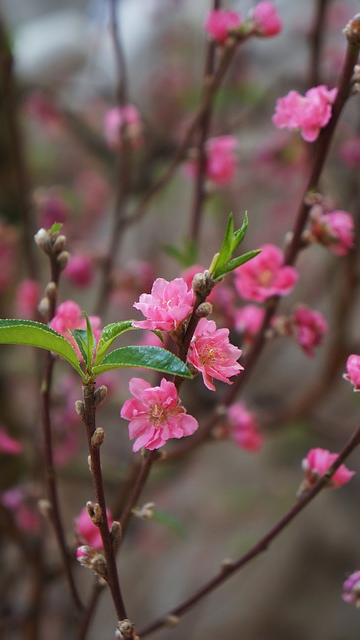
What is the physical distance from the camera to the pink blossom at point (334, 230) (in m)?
0.51

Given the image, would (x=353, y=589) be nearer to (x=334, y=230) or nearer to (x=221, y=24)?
(x=334, y=230)

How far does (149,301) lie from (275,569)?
41.5 inches

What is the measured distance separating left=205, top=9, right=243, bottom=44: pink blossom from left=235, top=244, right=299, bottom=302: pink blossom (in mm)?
246

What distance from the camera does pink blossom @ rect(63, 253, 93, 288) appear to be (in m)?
0.85

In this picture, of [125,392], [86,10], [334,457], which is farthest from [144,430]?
[86,10]

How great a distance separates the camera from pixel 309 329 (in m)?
0.56

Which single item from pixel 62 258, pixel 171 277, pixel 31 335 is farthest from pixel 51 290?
pixel 171 277

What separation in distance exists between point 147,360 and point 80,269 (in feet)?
1.83

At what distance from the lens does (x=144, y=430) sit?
1.19ft

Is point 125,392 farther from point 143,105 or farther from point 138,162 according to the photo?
point 143,105

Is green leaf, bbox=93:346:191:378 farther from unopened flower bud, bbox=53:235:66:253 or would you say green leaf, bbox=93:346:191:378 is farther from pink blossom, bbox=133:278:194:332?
unopened flower bud, bbox=53:235:66:253

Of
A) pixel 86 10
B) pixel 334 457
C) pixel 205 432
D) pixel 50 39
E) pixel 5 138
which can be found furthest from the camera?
pixel 86 10

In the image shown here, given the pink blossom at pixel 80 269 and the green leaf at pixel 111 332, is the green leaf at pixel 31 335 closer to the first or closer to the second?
the green leaf at pixel 111 332

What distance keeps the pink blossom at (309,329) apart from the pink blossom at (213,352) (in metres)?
Answer: 0.21
